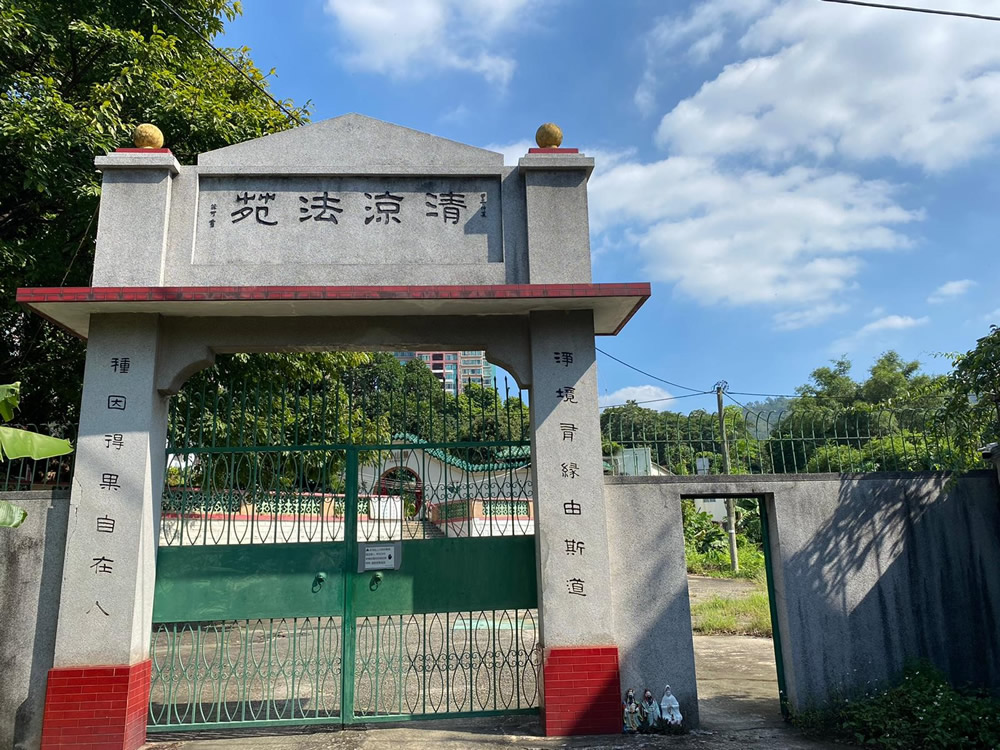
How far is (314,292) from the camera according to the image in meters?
5.26

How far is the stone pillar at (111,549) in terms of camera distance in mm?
4879

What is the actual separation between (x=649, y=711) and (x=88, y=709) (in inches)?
157

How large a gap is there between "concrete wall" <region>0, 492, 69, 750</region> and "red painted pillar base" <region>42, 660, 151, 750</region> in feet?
0.88

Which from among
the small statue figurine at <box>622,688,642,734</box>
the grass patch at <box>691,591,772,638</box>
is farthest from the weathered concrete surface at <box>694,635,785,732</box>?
the small statue figurine at <box>622,688,642,734</box>

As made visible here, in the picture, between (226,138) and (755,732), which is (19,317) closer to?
(226,138)

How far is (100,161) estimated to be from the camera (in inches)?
219

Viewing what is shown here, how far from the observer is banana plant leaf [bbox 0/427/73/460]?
4.42 metres

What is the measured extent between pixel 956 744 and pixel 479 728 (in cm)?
329

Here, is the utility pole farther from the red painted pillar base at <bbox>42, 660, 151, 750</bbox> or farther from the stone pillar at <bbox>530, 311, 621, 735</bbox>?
the red painted pillar base at <bbox>42, 660, 151, 750</bbox>

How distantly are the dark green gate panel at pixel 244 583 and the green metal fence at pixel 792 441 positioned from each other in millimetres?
2496

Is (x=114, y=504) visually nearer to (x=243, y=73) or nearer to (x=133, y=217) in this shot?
(x=133, y=217)

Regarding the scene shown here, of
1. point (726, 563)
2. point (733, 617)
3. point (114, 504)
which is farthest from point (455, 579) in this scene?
point (726, 563)

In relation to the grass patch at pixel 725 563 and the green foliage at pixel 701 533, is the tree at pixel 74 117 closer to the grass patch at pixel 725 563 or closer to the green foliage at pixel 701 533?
the grass patch at pixel 725 563

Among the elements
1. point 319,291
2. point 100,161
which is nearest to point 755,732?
point 319,291
